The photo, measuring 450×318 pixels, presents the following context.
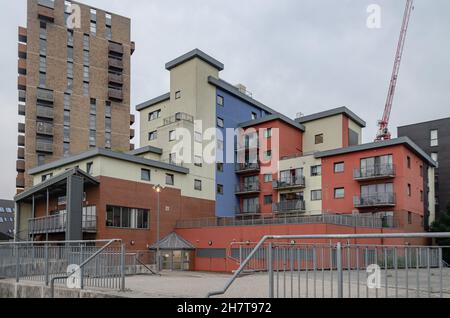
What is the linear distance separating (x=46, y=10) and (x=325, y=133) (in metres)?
46.1

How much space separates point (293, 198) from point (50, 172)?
23.1 meters

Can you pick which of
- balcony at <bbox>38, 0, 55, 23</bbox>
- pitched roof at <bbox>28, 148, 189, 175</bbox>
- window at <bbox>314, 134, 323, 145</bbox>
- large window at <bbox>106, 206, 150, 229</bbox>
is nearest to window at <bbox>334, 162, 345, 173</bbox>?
window at <bbox>314, 134, 323, 145</bbox>

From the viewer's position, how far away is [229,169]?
4750cm

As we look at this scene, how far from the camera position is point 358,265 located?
→ 7.73 m

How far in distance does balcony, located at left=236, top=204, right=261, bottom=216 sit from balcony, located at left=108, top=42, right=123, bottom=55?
40.2 meters

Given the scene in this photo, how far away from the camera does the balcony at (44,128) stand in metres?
63.8

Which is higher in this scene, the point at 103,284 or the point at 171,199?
the point at 171,199

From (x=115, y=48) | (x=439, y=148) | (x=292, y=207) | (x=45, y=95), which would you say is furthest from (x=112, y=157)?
(x=115, y=48)

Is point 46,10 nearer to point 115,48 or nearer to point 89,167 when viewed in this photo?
point 115,48

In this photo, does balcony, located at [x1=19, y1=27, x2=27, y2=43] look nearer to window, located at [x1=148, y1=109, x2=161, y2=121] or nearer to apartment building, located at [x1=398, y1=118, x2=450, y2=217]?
window, located at [x1=148, y1=109, x2=161, y2=121]

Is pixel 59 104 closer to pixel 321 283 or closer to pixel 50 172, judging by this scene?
pixel 50 172

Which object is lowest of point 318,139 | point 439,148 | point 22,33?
point 439,148

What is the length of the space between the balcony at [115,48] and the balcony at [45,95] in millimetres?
13502
